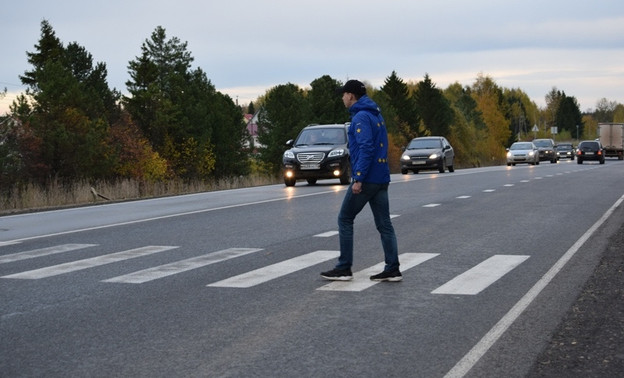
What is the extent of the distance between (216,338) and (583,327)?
8.54ft

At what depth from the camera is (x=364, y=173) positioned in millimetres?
8547

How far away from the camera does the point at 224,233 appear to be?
528 inches

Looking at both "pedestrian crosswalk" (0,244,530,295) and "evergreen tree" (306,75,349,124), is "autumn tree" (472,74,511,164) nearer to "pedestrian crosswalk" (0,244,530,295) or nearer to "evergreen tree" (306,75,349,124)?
"evergreen tree" (306,75,349,124)

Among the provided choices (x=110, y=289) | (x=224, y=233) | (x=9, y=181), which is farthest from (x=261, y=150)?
(x=110, y=289)

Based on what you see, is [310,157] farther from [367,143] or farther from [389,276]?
→ [367,143]

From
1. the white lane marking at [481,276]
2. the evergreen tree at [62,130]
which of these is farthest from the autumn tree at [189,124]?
the white lane marking at [481,276]

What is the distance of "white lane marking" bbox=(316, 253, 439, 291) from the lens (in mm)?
8327

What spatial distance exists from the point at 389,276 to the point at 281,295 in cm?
129

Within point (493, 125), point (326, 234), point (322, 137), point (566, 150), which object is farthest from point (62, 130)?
point (493, 125)

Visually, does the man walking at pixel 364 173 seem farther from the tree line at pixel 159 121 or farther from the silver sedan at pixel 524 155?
the silver sedan at pixel 524 155

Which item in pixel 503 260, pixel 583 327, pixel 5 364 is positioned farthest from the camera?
pixel 503 260

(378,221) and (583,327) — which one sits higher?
(378,221)

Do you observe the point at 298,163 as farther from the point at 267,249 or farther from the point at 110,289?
the point at 110,289

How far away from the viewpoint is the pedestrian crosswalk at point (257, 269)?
845cm
